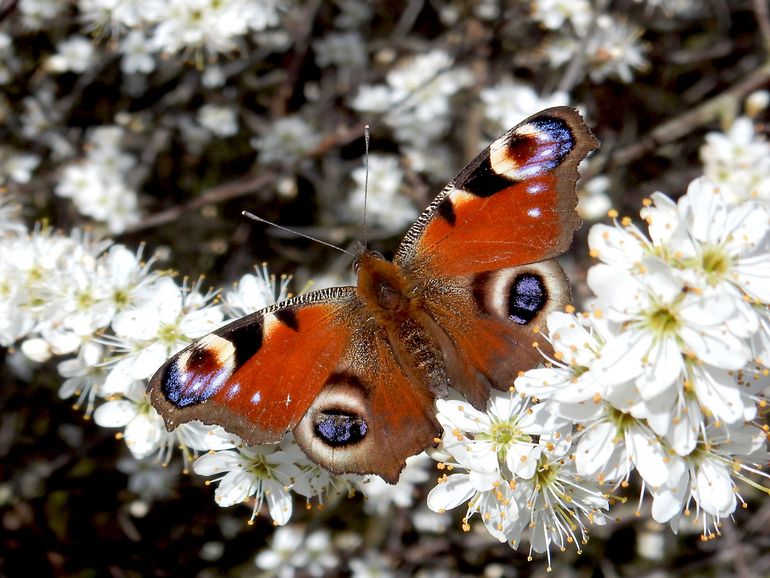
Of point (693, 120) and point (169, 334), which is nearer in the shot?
point (169, 334)

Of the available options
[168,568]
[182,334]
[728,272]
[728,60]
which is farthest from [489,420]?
[728,60]

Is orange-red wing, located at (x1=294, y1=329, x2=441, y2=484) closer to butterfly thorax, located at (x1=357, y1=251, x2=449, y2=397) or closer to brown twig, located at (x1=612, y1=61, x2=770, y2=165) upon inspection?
butterfly thorax, located at (x1=357, y1=251, x2=449, y2=397)

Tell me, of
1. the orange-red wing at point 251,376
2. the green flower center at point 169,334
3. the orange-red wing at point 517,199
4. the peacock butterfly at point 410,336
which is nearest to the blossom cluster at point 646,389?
the peacock butterfly at point 410,336

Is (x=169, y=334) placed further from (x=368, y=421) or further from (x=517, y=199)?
(x=517, y=199)

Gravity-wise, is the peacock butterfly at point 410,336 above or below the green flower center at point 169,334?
above

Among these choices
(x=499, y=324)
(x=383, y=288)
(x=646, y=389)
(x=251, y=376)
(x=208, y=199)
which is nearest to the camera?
(x=646, y=389)

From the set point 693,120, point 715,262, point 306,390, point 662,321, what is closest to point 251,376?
point 306,390

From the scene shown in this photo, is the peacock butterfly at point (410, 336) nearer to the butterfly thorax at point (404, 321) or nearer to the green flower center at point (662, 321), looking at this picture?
the butterfly thorax at point (404, 321)
